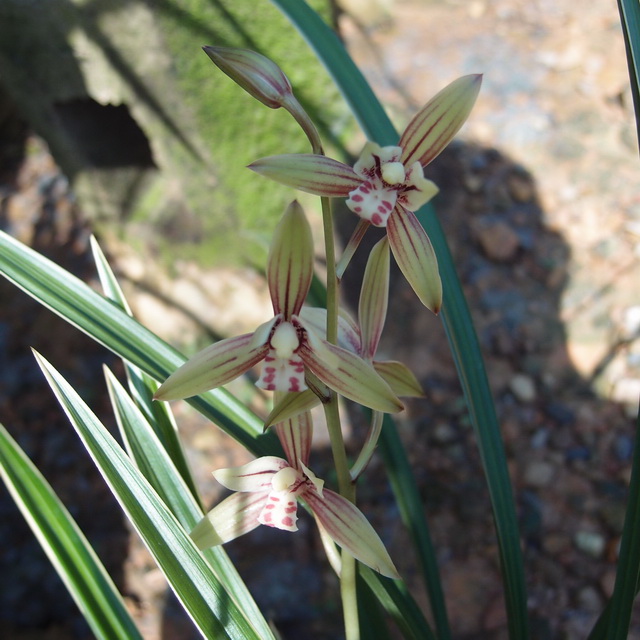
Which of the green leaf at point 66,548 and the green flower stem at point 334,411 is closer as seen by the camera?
the green flower stem at point 334,411

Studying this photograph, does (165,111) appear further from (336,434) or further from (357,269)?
(336,434)

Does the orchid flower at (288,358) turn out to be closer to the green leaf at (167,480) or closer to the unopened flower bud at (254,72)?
the unopened flower bud at (254,72)

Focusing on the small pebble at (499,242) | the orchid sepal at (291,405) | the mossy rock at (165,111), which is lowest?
the orchid sepal at (291,405)

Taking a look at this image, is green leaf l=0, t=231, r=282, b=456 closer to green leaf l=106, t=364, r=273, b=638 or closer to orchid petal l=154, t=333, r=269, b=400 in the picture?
green leaf l=106, t=364, r=273, b=638

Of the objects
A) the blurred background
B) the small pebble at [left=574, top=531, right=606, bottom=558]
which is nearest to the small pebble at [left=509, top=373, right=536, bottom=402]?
the blurred background

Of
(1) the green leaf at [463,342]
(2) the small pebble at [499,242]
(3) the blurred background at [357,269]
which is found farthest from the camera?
(2) the small pebble at [499,242]

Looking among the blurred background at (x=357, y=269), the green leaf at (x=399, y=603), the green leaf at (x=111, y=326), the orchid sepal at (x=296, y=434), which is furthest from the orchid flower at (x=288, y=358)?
the blurred background at (x=357, y=269)
